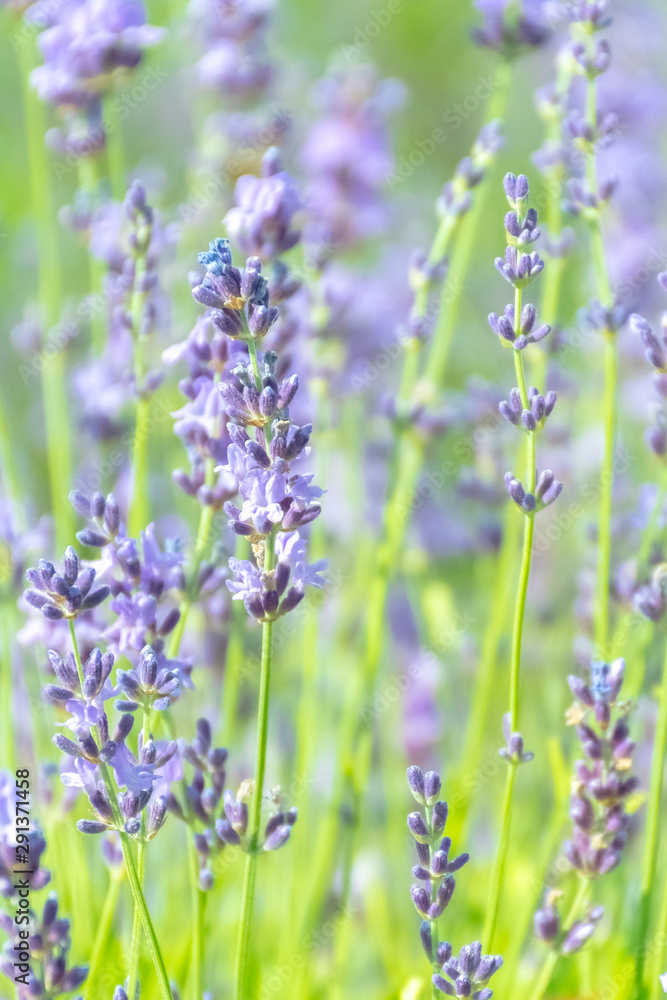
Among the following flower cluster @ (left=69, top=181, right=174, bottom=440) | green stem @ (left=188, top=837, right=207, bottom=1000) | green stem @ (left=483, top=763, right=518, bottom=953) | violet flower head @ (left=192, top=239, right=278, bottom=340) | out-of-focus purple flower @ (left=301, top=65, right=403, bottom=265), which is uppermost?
out-of-focus purple flower @ (left=301, top=65, right=403, bottom=265)

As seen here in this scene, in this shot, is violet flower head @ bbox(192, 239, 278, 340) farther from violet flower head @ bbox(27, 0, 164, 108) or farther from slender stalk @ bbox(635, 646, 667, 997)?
violet flower head @ bbox(27, 0, 164, 108)

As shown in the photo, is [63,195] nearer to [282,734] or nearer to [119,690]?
[282,734]

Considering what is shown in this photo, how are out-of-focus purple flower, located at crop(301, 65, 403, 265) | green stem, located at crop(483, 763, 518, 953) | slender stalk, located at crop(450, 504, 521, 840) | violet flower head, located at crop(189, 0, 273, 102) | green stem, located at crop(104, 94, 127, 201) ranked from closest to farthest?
green stem, located at crop(483, 763, 518, 953) < slender stalk, located at crop(450, 504, 521, 840) < green stem, located at crop(104, 94, 127, 201) < violet flower head, located at crop(189, 0, 273, 102) < out-of-focus purple flower, located at crop(301, 65, 403, 265)

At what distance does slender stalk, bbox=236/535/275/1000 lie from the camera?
0.69 meters

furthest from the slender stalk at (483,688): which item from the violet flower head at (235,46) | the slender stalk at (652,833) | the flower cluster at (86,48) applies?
the violet flower head at (235,46)

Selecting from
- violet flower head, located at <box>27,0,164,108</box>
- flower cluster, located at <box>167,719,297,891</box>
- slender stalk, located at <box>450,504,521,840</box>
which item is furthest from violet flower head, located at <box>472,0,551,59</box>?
flower cluster, located at <box>167,719,297,891</box>

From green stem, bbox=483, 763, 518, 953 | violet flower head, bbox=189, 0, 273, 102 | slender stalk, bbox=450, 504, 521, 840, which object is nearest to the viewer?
green stem, bbox=483, 763, 518, 953

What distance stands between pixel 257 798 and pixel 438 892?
15 centimetres

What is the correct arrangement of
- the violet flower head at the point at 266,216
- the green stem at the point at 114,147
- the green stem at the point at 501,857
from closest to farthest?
1. the green stem at the point at 501,857
2. the violet flower head at the point at 266,216
3. the green stem at the point at 114,147

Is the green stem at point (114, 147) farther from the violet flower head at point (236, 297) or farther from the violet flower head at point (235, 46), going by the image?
the violet flower head at point (236, 297)

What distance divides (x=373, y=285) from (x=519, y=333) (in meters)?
1.55

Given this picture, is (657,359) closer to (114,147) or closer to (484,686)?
(484,686)

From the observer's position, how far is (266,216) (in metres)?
1.00

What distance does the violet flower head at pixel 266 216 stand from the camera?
3.25 ft
